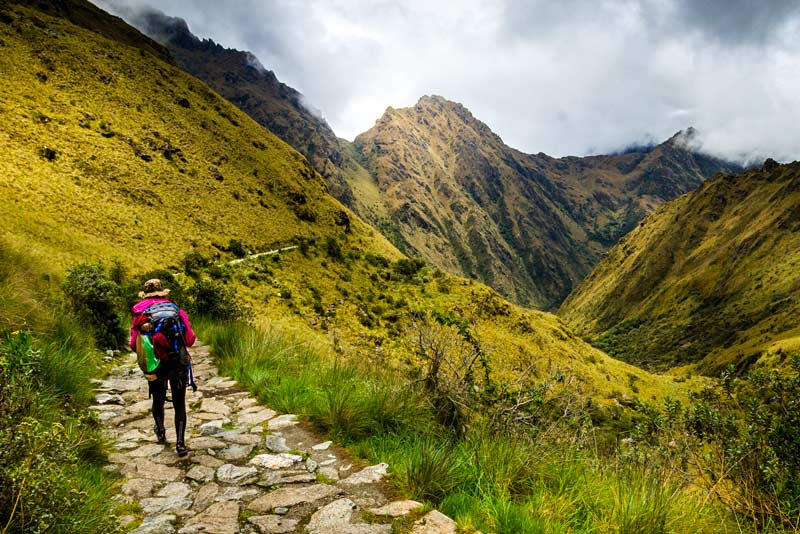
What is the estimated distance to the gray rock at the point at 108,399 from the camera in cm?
689

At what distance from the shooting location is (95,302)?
36.8 ft

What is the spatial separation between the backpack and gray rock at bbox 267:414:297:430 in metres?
1.53

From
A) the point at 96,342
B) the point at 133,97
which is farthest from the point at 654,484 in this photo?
the point at 133,97

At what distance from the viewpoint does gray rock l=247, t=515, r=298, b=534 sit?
3340mm

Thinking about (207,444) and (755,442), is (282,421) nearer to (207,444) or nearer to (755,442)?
(207,444)

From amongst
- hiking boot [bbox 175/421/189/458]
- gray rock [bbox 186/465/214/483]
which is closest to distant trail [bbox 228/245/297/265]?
hiking boot [bbox 175/421/189/458]

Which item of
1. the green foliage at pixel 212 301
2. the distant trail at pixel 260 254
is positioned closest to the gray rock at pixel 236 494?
the green foliage at pixel 212 301

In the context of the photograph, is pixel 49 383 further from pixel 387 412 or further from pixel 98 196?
pixel 98 196

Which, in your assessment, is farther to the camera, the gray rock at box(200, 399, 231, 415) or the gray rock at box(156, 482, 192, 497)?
the gray rock at box(200, 399, 231, 415)

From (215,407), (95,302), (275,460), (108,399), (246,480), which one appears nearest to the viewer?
(246,480)

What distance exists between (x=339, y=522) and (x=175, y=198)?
55.5 m

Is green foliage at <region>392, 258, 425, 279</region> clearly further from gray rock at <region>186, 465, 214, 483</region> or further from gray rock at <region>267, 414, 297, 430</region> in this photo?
gray rock at <region>186, 465, 214, 483</region>

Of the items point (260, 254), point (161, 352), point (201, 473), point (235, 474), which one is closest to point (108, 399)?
point (161, 352)

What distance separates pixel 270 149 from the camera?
3221 inches
